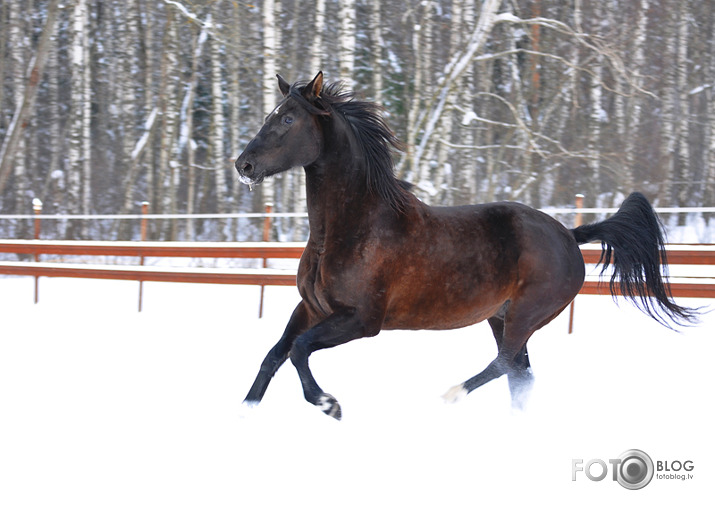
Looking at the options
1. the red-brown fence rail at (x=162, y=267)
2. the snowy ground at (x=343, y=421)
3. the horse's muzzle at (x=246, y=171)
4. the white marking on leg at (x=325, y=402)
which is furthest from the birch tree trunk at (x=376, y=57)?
the white marking on leg at (x=325, y=402)

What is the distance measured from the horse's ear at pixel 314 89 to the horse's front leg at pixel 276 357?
1.10 m

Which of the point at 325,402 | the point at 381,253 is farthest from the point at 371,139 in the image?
the point at 325,402

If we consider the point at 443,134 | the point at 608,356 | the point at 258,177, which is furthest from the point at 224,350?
the point at 443,134

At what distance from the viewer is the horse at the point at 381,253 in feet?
11.6

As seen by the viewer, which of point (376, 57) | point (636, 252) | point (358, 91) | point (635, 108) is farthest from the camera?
point (635, 108)

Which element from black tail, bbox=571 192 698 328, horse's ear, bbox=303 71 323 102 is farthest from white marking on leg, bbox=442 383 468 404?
horse's ear, bbox=303 71 323 102

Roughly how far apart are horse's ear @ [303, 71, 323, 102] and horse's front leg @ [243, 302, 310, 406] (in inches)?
43.2

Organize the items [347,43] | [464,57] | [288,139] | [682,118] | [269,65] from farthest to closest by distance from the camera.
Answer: [682,118]
[269,65]
[464,57]
[347,43]
[288,139]

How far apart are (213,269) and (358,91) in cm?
548

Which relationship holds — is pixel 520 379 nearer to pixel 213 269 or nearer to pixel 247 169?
pixel 247 169

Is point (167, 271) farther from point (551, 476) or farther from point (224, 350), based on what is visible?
point (551, 476)

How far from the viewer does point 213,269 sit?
25.3 ft

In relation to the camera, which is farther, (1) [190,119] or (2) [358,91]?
(1) [190,119]

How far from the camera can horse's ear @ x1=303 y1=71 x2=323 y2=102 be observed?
3.54m
